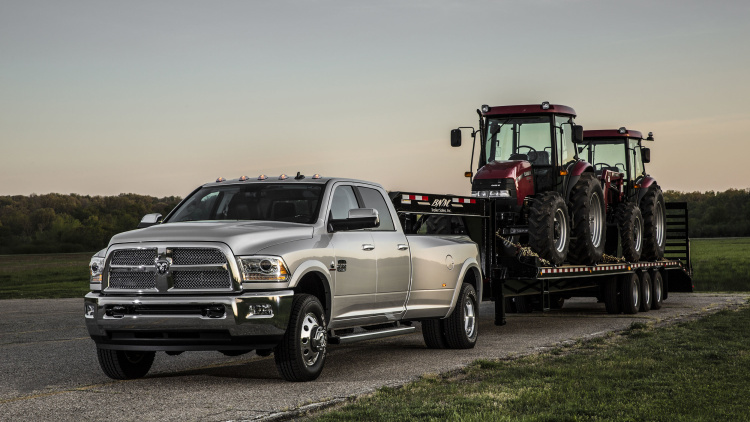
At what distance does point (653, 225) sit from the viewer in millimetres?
22547

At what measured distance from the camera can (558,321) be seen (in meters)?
19.1

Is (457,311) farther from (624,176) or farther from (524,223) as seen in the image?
(624,176)

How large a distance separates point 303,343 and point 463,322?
3.82m

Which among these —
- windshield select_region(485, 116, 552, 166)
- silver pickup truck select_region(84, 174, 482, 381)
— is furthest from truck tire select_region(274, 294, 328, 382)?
windshield select_region(485, 116, 552, 166)

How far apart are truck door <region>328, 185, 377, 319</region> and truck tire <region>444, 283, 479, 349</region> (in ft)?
7.20

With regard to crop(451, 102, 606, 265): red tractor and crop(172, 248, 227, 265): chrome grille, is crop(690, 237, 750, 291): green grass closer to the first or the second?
crop(451, 102, 606, 265): red tractor

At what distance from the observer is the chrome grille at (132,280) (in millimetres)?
9336

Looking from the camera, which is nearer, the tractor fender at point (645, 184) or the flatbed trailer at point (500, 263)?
the flatbed trailer at point (500, 263)

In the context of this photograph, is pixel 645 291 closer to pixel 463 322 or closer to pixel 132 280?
pixel 463 322

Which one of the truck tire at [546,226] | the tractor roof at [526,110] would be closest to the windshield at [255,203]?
the truck tire at [546,226]

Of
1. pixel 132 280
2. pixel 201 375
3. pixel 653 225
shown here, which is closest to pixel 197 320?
pixel 132 280

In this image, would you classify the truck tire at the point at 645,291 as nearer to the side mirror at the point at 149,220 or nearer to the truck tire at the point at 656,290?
the truck tire at the point at 656,290

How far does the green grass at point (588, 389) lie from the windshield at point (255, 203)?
7.65ft

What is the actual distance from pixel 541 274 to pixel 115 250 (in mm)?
8617
